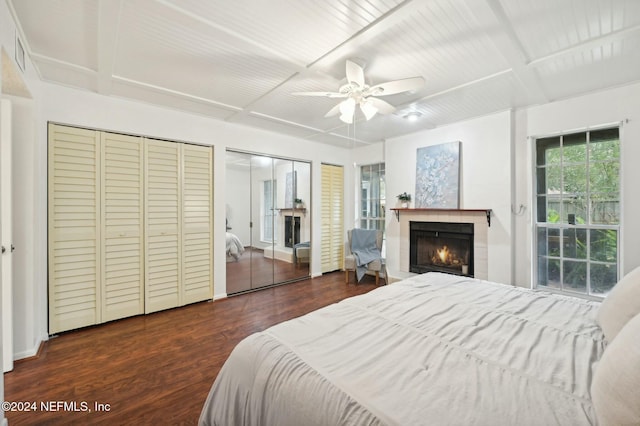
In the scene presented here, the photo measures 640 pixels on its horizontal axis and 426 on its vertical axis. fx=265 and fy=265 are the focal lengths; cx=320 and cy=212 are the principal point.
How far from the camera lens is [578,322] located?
4.94 feet

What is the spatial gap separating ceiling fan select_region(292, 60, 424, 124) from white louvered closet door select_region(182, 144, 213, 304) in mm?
1990

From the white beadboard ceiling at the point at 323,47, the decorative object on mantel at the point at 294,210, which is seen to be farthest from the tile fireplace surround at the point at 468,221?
the decorative object on mantel at the point at 294,210

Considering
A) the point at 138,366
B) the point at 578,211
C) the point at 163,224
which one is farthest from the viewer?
the point at 163,224

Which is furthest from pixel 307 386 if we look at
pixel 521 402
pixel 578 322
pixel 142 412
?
pixel 578 322

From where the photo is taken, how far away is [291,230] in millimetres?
4609

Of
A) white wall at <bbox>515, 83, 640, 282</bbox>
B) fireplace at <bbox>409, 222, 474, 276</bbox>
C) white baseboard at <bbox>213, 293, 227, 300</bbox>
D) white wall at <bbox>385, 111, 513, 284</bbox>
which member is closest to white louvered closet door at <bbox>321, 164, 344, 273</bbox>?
fireplace at <bbox>409, 222, 474, 276</bbox>

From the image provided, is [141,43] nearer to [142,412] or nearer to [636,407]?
[142,412]

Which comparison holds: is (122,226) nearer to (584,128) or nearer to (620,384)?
(620,384)

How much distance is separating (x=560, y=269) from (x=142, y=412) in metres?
4.37

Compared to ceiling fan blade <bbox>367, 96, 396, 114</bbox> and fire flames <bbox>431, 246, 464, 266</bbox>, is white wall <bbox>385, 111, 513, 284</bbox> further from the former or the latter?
ceiling fan blade <bbox>367, 96, 396, 114</bbox>

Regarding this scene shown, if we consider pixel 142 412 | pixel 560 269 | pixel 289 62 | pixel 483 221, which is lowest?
pixel 142 412

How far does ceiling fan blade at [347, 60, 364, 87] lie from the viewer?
1939mm

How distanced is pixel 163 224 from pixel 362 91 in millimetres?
2809

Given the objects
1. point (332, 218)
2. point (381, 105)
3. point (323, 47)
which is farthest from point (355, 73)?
point (332, 218)
